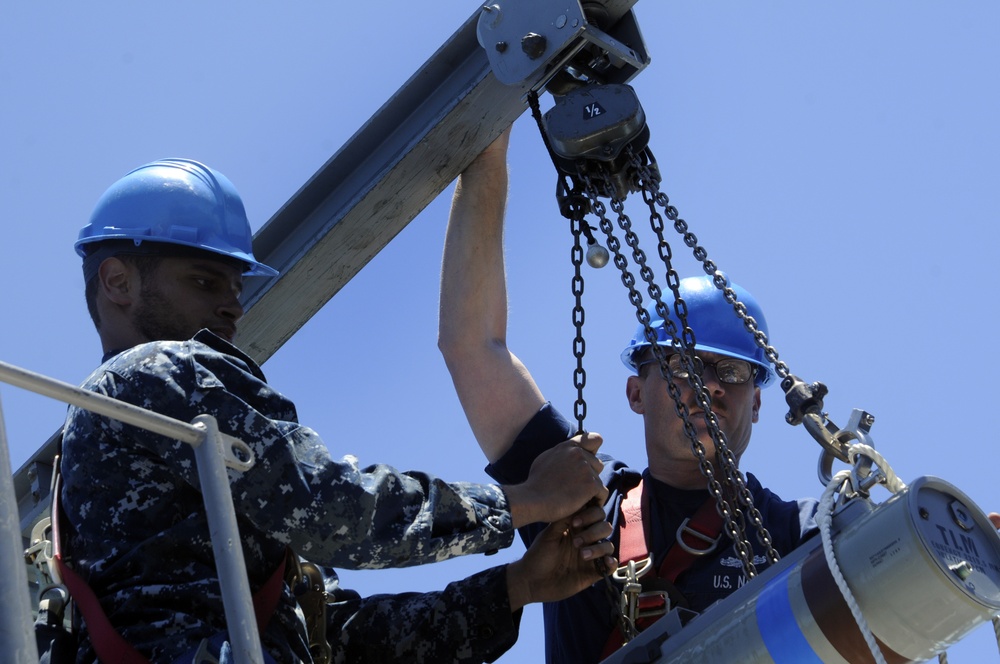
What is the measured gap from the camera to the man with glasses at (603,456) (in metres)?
5.55

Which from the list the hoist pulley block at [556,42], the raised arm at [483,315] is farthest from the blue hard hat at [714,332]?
the hoist pulley block at [556,42]

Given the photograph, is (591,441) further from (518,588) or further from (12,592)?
(12,592)

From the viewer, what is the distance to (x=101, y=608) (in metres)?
3.93

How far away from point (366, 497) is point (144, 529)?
1.96ft

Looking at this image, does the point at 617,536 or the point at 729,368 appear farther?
the point at 729,368

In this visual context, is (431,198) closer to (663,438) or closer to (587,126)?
(587,126)

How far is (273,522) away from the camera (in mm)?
3967

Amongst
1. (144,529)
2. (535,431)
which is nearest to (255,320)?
(535,431)

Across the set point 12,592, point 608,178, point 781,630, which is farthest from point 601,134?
point 12,592

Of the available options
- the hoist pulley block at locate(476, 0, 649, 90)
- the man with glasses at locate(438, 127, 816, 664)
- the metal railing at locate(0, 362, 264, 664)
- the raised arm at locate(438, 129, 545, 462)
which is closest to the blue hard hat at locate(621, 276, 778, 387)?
the man with glasses at locate(438, 127, 816, 664)

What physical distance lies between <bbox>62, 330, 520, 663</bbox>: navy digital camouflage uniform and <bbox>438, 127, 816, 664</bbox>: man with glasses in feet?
4.51

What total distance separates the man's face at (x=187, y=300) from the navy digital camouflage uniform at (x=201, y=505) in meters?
0.40

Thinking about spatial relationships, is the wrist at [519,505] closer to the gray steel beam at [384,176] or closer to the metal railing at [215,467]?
the metal railing at [215,467]

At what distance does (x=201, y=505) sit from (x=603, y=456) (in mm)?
2243
